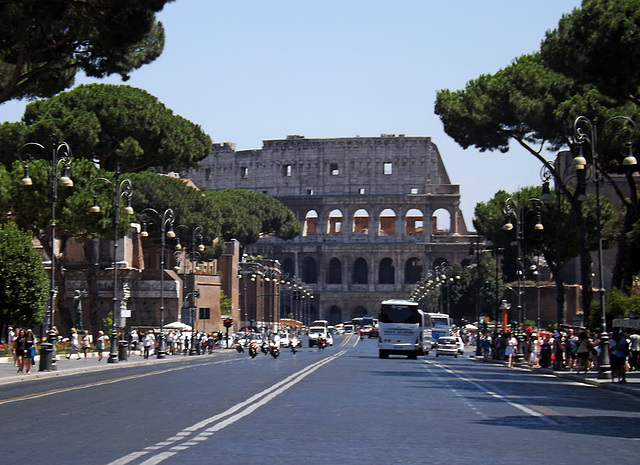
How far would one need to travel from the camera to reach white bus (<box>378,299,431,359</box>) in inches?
2146

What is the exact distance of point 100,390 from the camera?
910 inches

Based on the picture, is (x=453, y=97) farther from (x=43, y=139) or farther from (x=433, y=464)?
(x=433, y=464)

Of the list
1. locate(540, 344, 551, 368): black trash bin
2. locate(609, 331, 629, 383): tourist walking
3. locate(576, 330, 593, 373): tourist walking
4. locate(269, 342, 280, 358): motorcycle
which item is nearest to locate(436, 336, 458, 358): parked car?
locate(269, 342, 280, 358): motorcycle

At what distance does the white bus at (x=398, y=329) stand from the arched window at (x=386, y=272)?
103133 millimetres

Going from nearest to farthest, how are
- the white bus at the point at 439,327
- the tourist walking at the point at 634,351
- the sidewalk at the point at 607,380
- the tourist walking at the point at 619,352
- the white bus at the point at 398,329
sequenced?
the sidewalk at the point at 607,380 < the tourist walking at the point at 619,352 < the tourist walking at the point at 634,351 < the white bus at the point at 398,329 < the white bus at the point at 439,327

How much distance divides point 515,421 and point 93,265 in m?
46.8

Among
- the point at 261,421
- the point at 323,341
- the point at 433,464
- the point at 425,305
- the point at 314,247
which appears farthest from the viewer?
the point at 314,247

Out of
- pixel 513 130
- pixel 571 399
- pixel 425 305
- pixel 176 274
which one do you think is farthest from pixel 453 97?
pixel 425 305

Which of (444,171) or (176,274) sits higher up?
(444,171)

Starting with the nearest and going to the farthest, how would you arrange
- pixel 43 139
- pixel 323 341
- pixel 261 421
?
1. pixel 261 421
2. pixel 43 139
3. pixel 323 341

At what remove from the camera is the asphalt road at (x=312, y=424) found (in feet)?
36.3

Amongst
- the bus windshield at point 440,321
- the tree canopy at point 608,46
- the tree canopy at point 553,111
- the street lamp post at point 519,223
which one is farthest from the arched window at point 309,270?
the tree canopy at point 608,46

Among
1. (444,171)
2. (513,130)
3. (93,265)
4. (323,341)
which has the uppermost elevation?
(444,171)

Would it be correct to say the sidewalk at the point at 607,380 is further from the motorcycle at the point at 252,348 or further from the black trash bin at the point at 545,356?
the motorcycle at the point at 252,348
